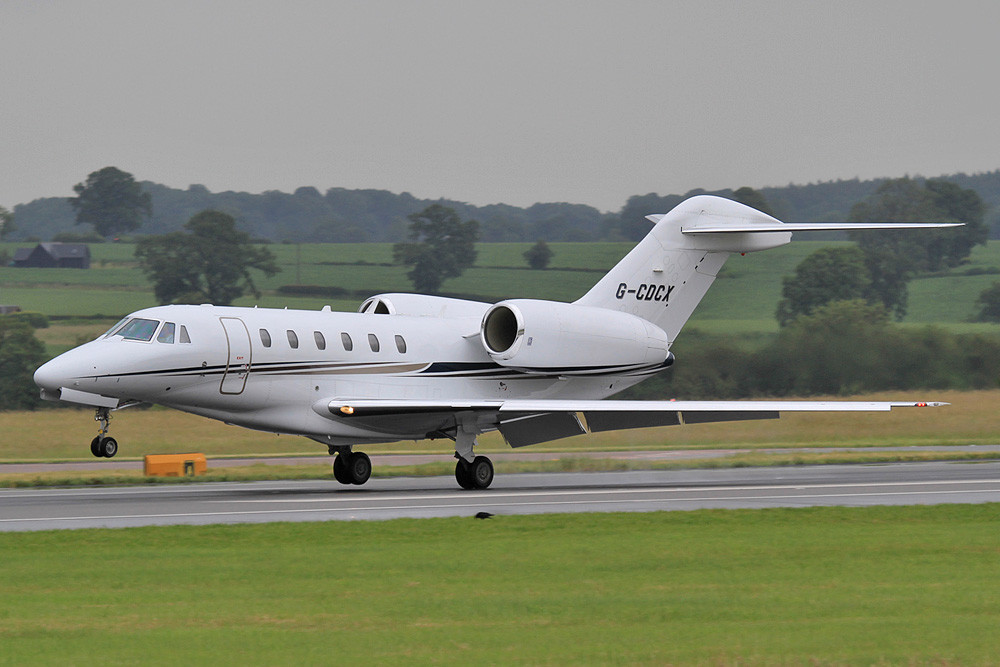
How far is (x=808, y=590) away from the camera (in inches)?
439

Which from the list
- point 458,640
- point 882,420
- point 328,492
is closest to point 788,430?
point 882,420

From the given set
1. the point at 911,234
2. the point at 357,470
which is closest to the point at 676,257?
the point at 357,470

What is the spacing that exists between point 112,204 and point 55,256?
1812cm

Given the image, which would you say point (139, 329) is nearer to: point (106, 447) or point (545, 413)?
point (106, 447)

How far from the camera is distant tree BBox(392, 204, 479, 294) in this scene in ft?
211

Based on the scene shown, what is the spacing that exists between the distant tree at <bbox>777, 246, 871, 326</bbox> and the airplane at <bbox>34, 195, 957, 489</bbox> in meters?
25.5

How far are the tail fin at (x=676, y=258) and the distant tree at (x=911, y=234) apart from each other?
126 ft

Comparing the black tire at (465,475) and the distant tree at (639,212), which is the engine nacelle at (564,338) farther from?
the distant tree at (639,212)

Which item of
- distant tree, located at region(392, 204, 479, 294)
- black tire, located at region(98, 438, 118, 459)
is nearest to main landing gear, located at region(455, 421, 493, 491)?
black tire, located at region(98, 438, 118, 459)

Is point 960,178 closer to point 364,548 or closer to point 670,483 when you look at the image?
point 670,483

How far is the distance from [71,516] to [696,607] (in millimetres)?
11169

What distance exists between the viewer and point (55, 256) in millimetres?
71250

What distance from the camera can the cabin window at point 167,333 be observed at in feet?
73.0

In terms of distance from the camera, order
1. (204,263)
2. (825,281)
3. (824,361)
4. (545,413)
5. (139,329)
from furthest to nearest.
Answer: (204,263) < (825,281) < (824,361) < (545,413) < (139,329)
